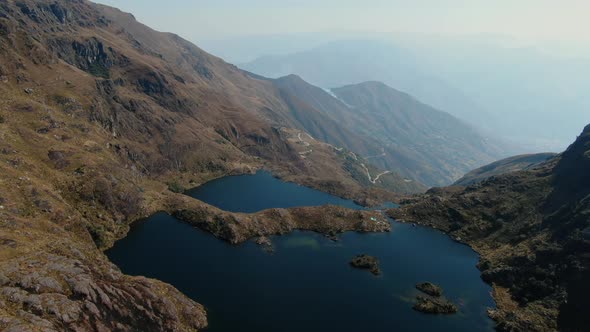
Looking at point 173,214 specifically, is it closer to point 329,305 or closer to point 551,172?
point 329,305

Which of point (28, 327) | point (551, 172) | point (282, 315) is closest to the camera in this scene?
point (28, 327)

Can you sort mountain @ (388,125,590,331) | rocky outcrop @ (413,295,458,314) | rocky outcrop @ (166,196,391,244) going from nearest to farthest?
mountain @ (388,125,590,331) < rocky outcrop @ (413,295,458,314) < rocky outcrop @ (166,196,391,244)

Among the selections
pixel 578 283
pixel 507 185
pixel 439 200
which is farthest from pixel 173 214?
pixel 507 185

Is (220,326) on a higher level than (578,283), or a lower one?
lower

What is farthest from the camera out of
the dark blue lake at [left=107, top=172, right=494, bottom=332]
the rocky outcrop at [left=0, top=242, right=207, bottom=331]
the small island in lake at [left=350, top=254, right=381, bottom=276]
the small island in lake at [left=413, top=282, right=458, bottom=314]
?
the small island in lake at [left=350, top=254, right=381, bottom=276]

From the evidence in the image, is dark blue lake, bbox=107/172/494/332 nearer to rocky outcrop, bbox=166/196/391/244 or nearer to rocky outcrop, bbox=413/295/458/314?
rocky outcrop, bbox=413/295/458/314

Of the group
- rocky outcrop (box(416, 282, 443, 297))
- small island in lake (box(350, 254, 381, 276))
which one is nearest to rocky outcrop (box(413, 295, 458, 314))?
rocky outcrop (box(416, 282, 443, 297))
